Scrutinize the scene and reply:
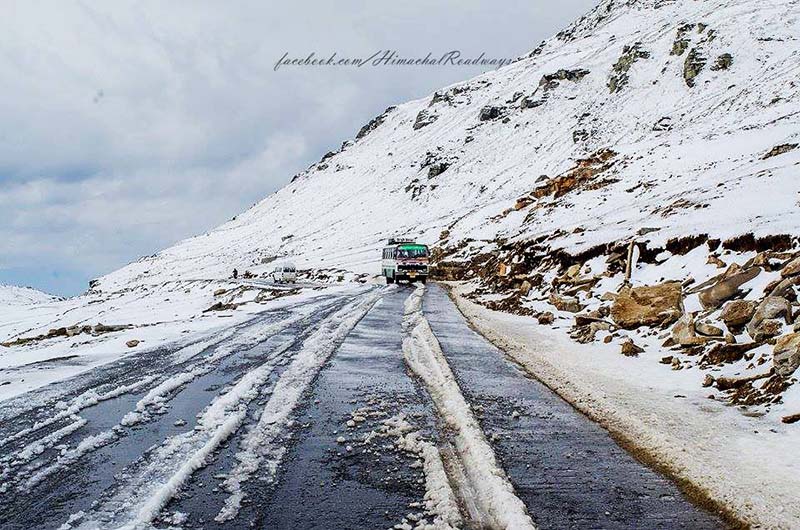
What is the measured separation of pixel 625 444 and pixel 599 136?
67431mm

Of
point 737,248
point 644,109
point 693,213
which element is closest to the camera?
point 737,248

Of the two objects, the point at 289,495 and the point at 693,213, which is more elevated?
the point at 693,213

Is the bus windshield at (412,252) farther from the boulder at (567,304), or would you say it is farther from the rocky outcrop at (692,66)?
the rocky outcrop at (692,66)

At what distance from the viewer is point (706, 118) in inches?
2024

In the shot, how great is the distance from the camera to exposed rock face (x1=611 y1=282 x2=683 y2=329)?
394 inches

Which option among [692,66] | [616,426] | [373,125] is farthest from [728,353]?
[373,125]

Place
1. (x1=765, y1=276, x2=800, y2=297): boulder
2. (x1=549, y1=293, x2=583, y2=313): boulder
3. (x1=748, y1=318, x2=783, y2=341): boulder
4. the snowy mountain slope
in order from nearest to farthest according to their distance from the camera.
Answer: (x1=748, y1=318, x2=783, y2=341): boulder < (x1=765, y1=276, x2=800, y2=297): boulder < (x1=549, y1=293, x2=583, y2=313): boulder < the snowy mountain slope

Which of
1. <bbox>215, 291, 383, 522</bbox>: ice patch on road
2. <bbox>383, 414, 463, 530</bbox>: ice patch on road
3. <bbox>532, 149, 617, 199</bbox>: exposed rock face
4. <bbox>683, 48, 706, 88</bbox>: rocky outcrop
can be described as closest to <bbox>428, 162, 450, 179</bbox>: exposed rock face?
<bbox>683, 48, 706, 88</bbox>: rocky outcrop

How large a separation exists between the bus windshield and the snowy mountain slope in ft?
22.0

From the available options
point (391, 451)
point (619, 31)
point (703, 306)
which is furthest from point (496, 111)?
point (391, 451)

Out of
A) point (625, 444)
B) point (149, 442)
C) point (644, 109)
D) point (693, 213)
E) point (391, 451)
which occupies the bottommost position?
point (625, 444)

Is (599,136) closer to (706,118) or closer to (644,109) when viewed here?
(644,109)

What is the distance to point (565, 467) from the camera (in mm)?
4215

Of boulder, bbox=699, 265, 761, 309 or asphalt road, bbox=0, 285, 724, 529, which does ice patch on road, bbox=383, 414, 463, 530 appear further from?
boulder, bbox=699, 265, 761, 309
